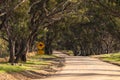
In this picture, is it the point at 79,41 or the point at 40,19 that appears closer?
the point at 40,19

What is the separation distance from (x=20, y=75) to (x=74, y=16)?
26725mm

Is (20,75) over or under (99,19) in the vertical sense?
under

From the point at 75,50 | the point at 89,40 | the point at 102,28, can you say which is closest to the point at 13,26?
the point at 102,28

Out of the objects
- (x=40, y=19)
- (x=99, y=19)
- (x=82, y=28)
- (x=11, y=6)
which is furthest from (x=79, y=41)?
(x=11, y=6)

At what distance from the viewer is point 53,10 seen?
4291cm

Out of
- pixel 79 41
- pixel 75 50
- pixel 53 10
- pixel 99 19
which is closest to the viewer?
pixel 53 10

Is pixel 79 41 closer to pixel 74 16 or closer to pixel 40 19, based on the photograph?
pixel 74 16

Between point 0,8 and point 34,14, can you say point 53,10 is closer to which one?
point 34,14

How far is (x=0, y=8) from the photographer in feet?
96.0

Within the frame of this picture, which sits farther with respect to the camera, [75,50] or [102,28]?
[75,50]

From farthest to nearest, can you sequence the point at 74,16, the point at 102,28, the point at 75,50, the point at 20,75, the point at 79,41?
the point at 75,50, the point at 79,41, the point at 102,28, the point at 74,16, the point at 20,75

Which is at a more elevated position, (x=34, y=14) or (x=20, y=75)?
(x=34, y=14)

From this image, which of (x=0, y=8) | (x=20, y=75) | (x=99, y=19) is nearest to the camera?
(x=20, y=75)

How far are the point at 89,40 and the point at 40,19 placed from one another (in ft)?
189
